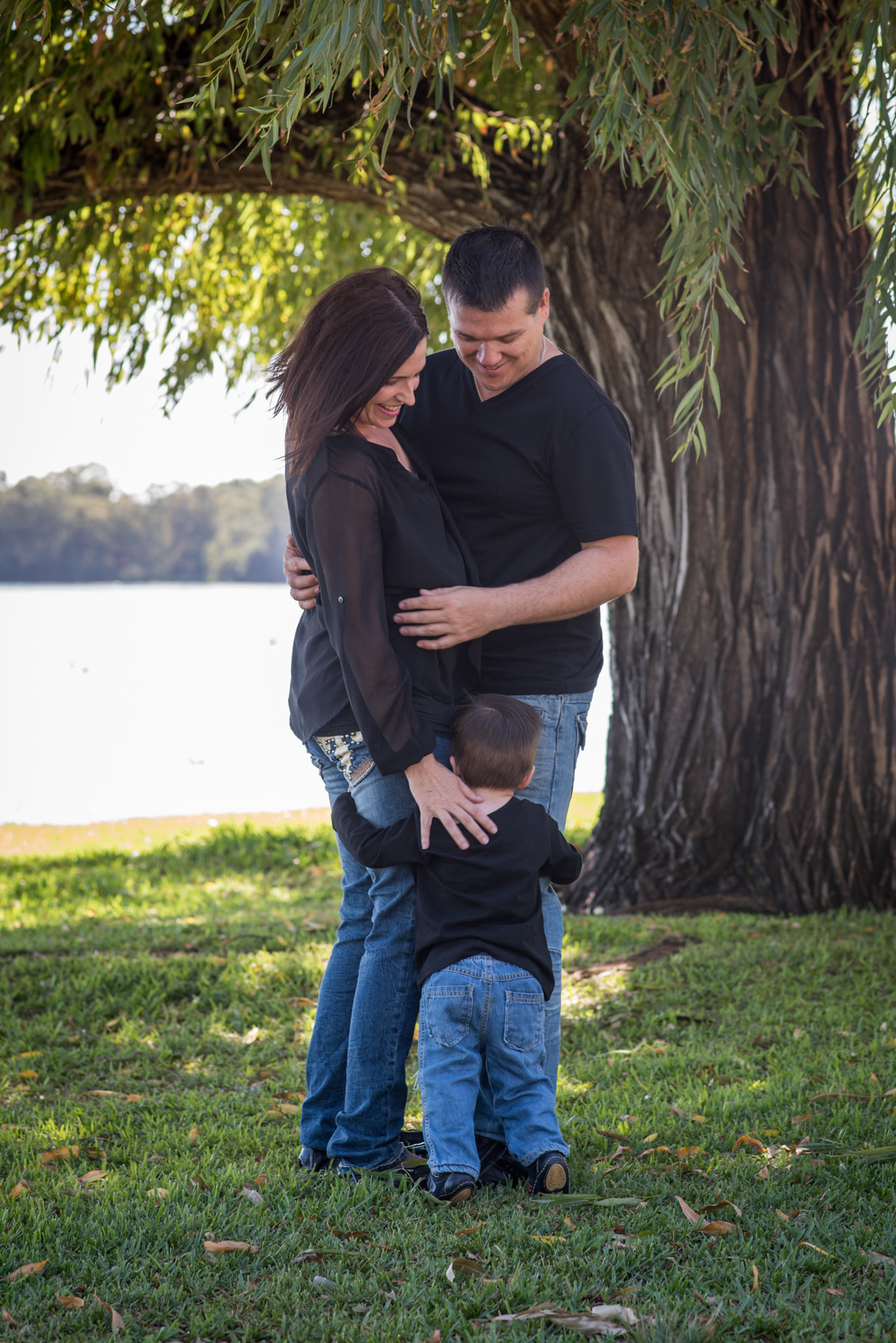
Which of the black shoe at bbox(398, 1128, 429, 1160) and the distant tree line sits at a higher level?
the distant tree line

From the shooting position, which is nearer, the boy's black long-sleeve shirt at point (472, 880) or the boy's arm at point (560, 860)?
the boy's black long-sleeve shirt at point (472, 880)

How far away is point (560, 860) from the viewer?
9.86ft

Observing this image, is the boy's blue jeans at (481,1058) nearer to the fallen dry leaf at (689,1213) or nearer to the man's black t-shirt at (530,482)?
the fallen dry leaf at (689,1213)

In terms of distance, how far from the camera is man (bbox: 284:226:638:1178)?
9.57 feet

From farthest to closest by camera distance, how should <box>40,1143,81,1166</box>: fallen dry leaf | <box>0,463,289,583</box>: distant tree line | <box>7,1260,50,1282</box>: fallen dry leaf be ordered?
<box>0,463,289,583</box>: distant tree line, <box>40,1143,81,1166</box>: fallen dry leaf, <box>7,1260,50,1282</box>: fallen dry leaf

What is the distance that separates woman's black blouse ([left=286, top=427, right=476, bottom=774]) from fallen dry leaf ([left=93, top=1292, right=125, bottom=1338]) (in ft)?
4.08

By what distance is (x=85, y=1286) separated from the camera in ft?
7.97

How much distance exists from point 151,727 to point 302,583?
16.1 meters

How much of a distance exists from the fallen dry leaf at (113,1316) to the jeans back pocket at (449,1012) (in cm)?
90

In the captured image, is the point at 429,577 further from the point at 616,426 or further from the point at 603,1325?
the point at 603,1325

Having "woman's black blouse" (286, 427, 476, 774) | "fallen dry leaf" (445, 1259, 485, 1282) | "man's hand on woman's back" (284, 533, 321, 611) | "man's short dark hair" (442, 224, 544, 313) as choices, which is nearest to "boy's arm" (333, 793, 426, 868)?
"woman's black blouse" (286, 427, 476, 774)

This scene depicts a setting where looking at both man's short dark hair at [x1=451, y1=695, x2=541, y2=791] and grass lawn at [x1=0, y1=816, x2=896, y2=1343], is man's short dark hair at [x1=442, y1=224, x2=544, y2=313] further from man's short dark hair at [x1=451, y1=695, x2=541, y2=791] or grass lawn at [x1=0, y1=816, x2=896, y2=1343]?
grass lawn at [x1=0, y1=816, x2=896, y2=1343]

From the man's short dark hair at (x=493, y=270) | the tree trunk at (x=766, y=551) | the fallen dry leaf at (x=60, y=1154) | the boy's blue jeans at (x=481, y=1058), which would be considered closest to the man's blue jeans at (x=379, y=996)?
the boy's blue jeans at (x=481, y=1058)

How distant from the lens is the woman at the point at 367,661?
277cm
